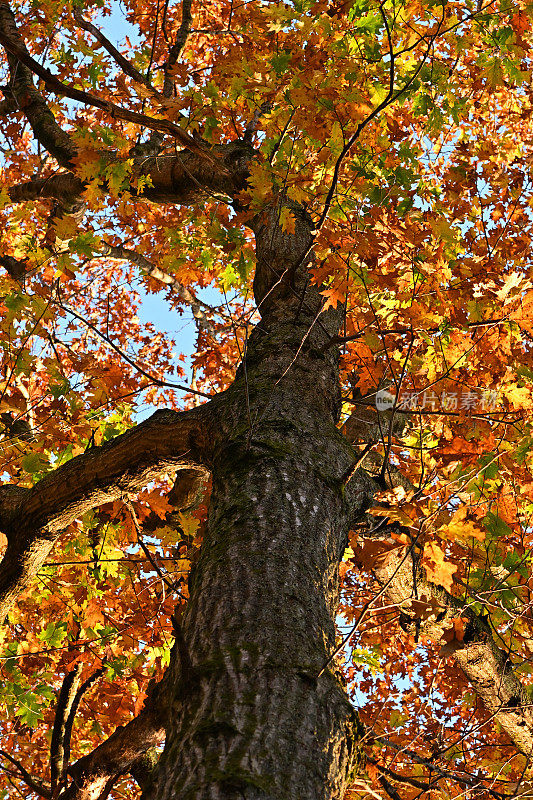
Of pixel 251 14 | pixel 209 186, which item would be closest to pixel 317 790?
pixel 209 186

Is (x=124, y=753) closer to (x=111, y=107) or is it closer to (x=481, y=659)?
(x=481, y=659)

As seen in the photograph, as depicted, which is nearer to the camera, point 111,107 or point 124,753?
point 111,107

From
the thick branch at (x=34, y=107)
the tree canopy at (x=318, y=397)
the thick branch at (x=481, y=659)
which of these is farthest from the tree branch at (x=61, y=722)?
the thick branch at (x=34, y=107)

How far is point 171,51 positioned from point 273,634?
20.3 ft

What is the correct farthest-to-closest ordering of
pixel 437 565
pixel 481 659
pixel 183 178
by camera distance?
1. pixel 183 178
2. pixel 481 659
3. pixel 437 565

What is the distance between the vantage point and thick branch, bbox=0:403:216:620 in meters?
2.69

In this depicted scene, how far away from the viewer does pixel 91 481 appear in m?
2.90

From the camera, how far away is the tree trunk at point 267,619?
3.99ft

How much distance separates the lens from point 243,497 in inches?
77.6

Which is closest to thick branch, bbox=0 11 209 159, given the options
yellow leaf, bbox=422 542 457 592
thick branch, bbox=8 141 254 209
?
yellow leaf, bbox=422 542 457 592

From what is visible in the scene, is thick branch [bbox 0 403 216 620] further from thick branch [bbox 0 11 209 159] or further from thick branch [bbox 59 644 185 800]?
thick branch [bbox 0 11 209 159]

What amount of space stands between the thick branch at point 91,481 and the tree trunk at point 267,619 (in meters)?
0.28

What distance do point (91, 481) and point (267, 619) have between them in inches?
65.9

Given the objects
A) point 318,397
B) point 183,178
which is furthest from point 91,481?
point 183,178
